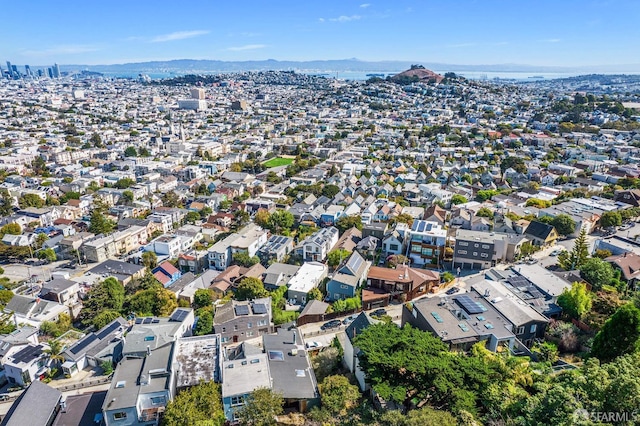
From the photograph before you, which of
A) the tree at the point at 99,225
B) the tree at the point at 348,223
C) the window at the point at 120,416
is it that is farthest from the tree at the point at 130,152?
the window at the point at 120,416

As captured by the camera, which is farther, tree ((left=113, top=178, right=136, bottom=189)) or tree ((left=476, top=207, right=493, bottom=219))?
tree ((left=113, top=178, right=136, bottom=189))

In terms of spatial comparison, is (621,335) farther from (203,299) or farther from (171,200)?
(171,200)

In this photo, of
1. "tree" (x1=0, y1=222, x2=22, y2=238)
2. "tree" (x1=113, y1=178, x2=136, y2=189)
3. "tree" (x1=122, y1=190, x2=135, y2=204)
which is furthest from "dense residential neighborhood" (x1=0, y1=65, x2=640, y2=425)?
"tree" (x1=122, y1=190, x2=135, y2=204)

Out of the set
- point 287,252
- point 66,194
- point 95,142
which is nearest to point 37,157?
point 95,142

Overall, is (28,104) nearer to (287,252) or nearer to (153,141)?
(153,141)

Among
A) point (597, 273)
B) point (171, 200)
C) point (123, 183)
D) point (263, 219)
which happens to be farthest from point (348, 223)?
point (123, 183)

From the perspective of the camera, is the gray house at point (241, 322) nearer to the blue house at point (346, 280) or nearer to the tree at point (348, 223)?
the blue house at point (346, 280)

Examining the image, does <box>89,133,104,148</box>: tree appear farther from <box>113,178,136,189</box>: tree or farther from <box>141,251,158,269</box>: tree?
<box>141,251,158,269</box>: tree
